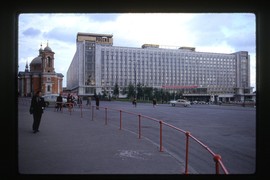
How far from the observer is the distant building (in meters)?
2.65

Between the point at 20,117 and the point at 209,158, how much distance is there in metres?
3.89

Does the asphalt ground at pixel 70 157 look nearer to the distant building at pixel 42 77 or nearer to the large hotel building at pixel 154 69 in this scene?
the distant building at pixel 42 77

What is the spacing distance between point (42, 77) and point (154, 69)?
1.38m

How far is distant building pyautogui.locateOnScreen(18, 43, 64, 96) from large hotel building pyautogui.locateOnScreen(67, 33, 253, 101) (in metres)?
0.17

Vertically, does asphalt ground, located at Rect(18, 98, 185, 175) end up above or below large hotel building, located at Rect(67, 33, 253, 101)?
below

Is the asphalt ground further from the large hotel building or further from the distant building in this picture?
the large hotel building

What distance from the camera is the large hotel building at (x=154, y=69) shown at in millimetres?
3094

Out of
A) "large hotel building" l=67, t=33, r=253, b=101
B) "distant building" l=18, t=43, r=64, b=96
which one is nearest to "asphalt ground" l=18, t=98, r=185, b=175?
"distant building" l=18, t=43, r=64, b=96

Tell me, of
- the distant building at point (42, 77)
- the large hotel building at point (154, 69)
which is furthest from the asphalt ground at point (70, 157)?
the large hotel building at point (154, 69)

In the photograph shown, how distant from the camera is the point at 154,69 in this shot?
3445mm

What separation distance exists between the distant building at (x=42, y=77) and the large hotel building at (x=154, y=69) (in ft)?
0.55

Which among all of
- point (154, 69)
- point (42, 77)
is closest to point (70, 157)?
point (42, 77)

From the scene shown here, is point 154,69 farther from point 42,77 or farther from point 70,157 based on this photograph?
point 70,157
